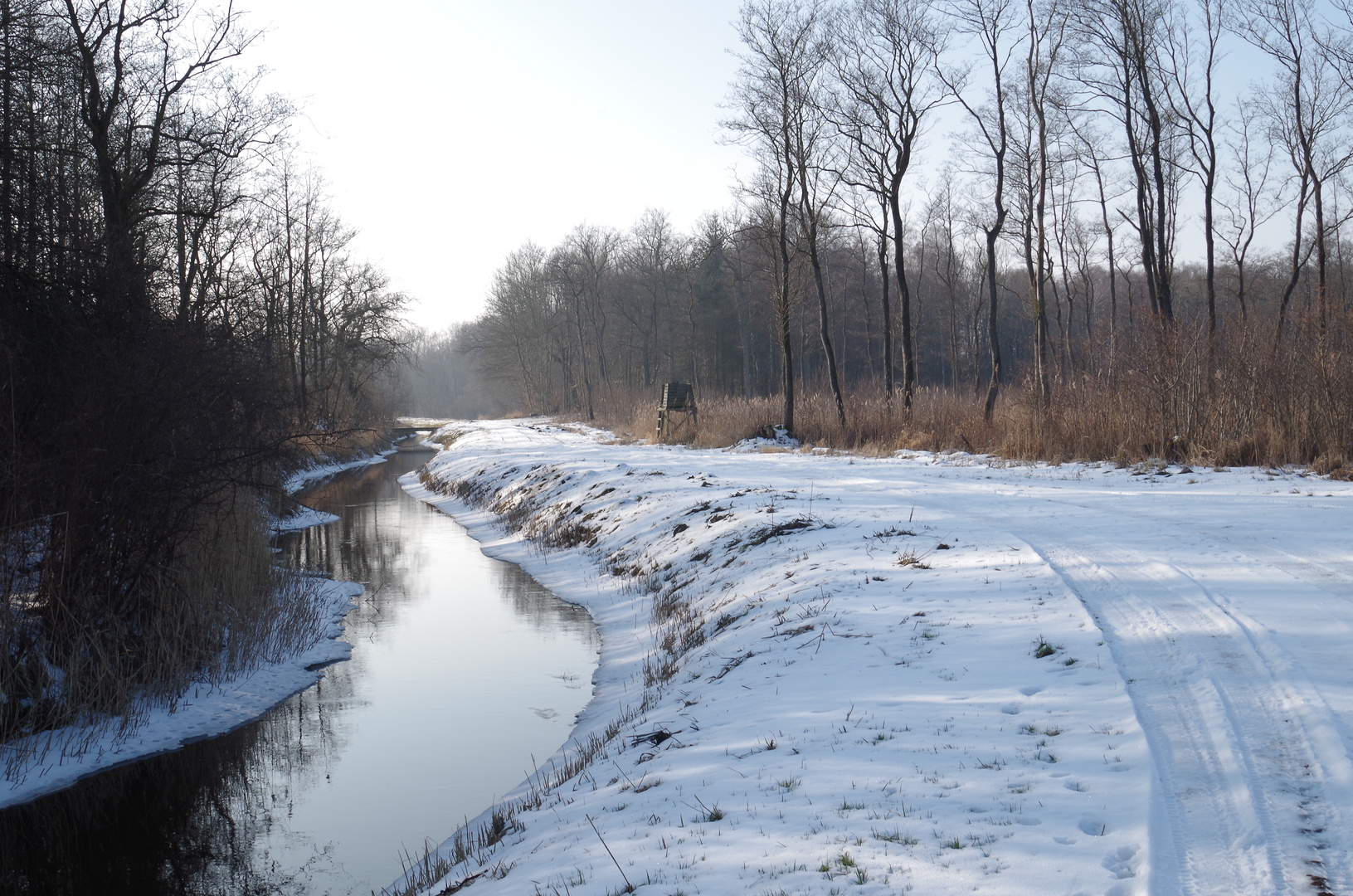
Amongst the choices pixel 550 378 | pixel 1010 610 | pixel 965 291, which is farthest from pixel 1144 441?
pixel 550 378

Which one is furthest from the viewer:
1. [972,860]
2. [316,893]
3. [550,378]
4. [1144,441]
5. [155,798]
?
[550,378]

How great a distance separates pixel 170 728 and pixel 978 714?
7.08 meters

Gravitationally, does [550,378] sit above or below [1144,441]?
above

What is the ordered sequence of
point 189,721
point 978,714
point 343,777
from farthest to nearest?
point 189,721 < point 343,777 < point 978,714

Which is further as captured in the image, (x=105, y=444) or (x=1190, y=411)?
(x=1190, y=411)

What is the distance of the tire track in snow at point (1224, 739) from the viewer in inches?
117

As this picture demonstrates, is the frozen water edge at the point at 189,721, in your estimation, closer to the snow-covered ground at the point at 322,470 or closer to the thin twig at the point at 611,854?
the thin twig at the point at 611,854

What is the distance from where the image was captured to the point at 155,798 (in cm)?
672

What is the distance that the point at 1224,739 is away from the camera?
12.6 ft

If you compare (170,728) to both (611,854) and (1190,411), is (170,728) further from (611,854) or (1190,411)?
(1190,411)

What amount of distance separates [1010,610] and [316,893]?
488 centimetres

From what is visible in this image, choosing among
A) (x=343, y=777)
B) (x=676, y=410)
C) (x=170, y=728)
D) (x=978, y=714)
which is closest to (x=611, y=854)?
(x=978, y=714)

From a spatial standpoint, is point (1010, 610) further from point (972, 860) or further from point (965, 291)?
point (965, 291)

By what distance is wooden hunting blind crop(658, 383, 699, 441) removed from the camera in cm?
2872
